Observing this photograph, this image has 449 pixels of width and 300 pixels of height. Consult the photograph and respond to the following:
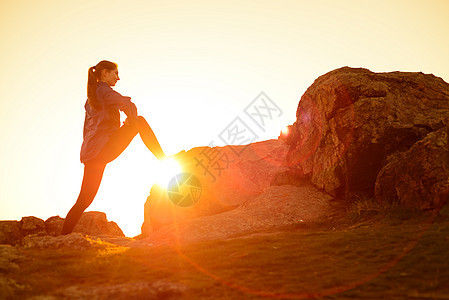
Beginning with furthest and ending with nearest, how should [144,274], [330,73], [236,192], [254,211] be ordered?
[236,192]
[330,73]
[254,211]
[144,274]

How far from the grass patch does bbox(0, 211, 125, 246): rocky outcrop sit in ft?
24.0

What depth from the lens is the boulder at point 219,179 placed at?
15820 mm

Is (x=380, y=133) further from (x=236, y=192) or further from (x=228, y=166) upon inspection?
(x=228, y=166)

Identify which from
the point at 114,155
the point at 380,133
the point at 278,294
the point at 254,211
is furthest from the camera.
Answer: the point at 254,211

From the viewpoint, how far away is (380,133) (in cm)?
1162

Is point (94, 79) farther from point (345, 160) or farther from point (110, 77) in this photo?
point (345, 160)

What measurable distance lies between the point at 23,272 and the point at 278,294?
3.92m

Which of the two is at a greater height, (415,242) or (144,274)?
(144,274)

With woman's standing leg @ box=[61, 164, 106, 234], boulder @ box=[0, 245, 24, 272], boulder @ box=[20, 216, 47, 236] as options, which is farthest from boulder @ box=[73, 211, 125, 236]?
boulder @ box=[0, 245, 24, 272]

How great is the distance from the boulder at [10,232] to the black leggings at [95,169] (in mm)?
6467

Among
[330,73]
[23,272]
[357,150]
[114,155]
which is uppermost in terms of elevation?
[330,73]

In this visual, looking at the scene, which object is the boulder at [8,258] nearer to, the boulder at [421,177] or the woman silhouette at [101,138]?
the woman silhouette at [101,138]

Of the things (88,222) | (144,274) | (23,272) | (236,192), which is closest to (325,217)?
(236,192)

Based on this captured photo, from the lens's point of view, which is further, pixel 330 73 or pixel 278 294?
pixel 330 73
